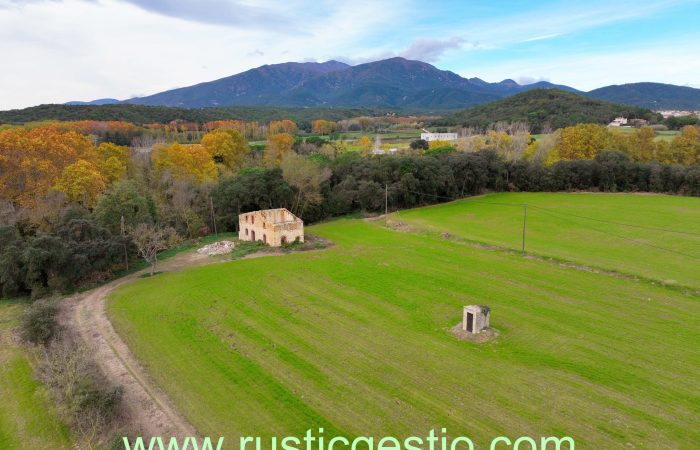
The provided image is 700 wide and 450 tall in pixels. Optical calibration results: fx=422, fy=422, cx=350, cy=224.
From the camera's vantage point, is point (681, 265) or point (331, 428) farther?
point (681, 265)

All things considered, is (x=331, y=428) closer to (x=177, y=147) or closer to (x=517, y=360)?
(x=517, y=360)

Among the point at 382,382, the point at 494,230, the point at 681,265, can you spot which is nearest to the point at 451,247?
the point at 494,230

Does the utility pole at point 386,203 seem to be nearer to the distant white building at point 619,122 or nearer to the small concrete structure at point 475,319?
the small concrete structure at point 475,319

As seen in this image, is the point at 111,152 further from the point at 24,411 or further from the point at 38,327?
the point at 24,411

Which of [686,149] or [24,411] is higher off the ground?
[686,149]

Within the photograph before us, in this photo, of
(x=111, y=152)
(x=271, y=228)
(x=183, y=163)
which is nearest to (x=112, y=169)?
(x=111, y=152)

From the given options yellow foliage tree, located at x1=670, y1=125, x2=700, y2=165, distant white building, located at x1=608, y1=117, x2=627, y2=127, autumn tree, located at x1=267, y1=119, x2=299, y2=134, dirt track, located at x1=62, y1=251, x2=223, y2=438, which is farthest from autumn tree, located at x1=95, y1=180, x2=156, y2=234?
distant white building, located at x1=608, y1=117, x2=627, y2=127
